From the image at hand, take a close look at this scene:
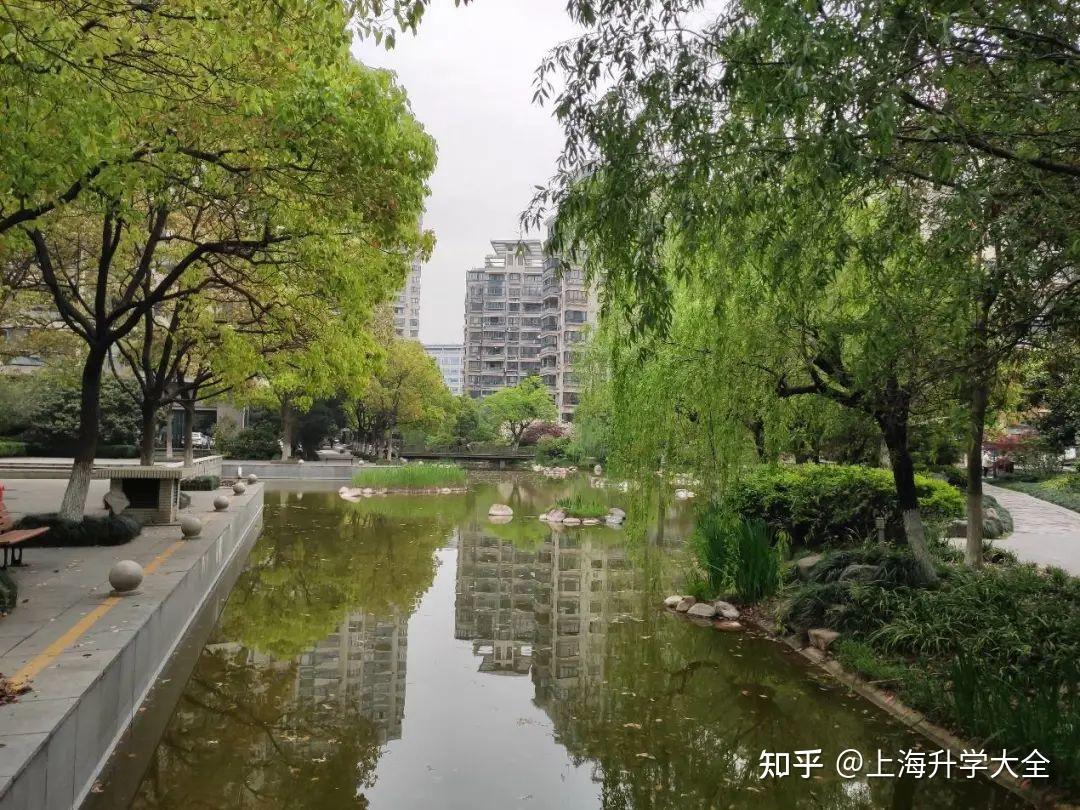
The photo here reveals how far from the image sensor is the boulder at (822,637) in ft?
26.6

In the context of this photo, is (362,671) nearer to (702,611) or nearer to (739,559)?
(702,611)

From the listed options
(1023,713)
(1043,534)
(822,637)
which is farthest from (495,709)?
(1043,534)

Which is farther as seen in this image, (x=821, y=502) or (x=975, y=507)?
(x=821, y=502)

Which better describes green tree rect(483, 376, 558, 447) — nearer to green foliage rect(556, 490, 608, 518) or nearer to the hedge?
green foliage rect(556, 490, 608, 518)

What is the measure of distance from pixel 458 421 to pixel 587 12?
48.8m

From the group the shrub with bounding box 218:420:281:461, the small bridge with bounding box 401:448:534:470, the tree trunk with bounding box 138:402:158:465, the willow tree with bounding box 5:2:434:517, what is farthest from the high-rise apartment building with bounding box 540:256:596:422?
the willow tree with bounding box 5:2:434:517

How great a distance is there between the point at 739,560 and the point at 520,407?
4318cm

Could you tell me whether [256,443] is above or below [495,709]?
above

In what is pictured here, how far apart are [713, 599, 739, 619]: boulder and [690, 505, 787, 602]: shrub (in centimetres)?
30

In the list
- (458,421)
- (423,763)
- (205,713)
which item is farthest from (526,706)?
(458,421)

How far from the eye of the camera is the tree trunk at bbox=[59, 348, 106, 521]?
11.0 m

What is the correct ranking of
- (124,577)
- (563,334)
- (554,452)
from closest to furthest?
(124,577) → (554,452) → (563,334)

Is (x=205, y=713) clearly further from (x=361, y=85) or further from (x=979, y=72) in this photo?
(x=979, y=72)

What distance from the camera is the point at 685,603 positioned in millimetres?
10359
